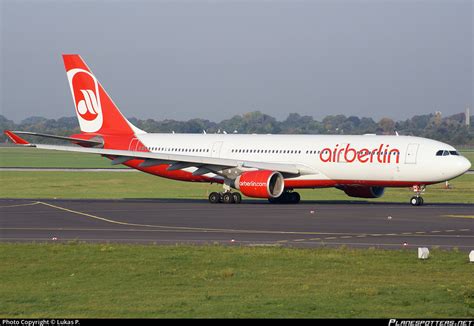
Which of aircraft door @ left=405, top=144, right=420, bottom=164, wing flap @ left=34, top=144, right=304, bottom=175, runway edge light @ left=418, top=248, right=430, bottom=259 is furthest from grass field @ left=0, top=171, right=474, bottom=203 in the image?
runway edge light @ left=418, top=248, right=430, bottom=259

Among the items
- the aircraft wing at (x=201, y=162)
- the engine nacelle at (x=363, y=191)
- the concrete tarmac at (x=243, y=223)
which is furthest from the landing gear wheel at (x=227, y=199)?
the engine nacelle at (x=363, y=191)

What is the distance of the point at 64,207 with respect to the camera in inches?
1756

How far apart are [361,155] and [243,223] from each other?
12.7m

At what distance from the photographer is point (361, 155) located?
47031mm

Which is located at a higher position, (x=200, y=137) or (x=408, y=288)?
(x=200, y=137)

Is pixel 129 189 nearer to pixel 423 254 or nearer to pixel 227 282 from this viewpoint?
pixel 423 254

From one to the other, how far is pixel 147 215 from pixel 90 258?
1614 cm

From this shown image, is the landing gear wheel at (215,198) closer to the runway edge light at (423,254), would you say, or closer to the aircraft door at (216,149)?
the aircraft door at (216,149)

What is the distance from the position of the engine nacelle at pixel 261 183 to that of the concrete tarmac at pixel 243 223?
28.2 inches

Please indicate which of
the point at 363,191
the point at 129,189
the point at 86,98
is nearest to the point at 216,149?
the point at 363,191

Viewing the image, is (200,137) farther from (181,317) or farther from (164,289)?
(181,317)

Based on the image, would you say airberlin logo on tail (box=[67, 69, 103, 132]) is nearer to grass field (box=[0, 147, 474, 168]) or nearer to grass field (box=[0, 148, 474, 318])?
grass field (box=[0, 148, 474, 318])

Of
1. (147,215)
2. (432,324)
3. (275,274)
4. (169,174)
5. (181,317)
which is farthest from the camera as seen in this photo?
(169,174)

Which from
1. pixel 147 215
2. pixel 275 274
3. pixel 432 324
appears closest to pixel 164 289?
pixel 275 274
